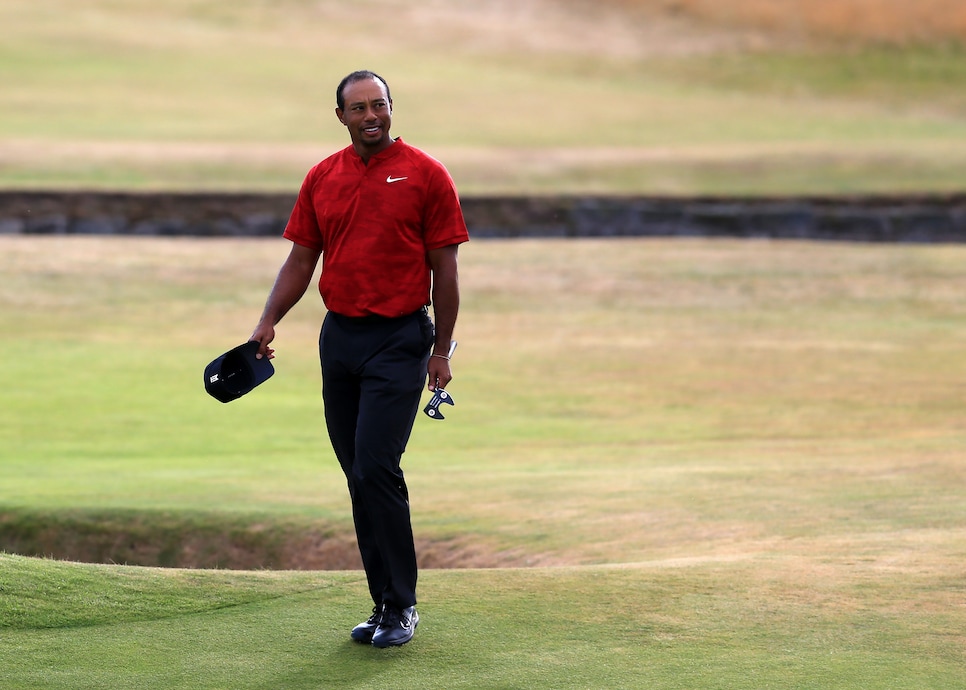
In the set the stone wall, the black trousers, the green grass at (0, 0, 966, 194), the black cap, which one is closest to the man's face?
the black trousers

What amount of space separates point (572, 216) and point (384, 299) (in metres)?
21.8

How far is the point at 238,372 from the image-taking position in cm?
524

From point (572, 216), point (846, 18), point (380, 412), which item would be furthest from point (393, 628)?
point (846, 18)

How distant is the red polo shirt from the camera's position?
16.0 feet

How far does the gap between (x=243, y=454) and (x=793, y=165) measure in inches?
885

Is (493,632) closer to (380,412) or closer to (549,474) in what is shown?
(380,412)

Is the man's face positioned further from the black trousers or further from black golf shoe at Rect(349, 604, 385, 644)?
black golf shoe at Rect(349, 604, 385, 644)

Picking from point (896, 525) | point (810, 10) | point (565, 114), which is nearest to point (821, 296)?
point (896, 525)

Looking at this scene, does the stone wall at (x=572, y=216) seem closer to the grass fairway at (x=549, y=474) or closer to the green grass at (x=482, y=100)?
the green grass at (x=482, y=100)

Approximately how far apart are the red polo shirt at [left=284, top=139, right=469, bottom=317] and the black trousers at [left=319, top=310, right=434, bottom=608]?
77mm

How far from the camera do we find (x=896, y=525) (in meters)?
7.39

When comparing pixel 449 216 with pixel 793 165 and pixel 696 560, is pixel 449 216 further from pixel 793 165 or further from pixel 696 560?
pixel 793 165

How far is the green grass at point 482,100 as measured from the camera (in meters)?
30.2

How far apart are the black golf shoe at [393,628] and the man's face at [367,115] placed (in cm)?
152
